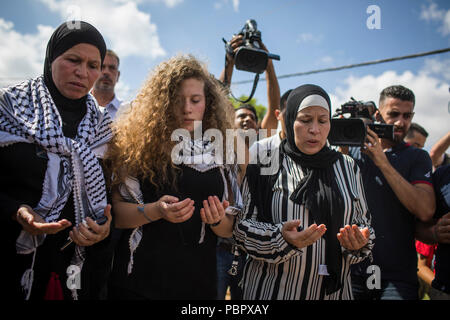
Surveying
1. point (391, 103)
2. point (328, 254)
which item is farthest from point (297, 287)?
point (391, 103)

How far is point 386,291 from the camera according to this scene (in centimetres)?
218

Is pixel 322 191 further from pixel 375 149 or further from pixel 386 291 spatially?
pixel 386 291

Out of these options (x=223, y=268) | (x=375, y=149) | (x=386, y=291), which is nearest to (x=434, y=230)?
(x=386, y=291)

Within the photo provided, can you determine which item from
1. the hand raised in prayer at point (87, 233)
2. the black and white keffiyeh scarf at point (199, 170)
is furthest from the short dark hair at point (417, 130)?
the hand raised in prayer at point (87, 233)

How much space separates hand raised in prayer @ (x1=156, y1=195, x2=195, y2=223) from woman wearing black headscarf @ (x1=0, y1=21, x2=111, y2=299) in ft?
0.93

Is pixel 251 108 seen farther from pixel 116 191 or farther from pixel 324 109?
pixel 116 191

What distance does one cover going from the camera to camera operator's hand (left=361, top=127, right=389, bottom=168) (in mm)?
2230

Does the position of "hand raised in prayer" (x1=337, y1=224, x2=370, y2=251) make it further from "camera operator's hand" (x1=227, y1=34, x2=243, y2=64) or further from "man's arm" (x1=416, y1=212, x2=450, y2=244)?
"camera operator's hand" (x1=227, y1=34, x2=243, y2=64)

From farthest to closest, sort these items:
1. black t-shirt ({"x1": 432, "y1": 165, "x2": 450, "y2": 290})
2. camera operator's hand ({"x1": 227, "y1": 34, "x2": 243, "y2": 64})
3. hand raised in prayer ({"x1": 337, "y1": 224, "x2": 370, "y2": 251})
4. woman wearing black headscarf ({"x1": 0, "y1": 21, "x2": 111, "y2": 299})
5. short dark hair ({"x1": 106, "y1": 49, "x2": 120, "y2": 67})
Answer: short dark hair ({"x1": 106, "y1": 49, "x2": 120, "y2": 67}) → camera operator's hand ({"x1": 227, "y1": 34, "x2": 243, "y2": 64}) → black t-shirt ({"x1": 432, "y1": 165, "x2": 450, "y2": 290}) → hand raised in prayer ({"x1": 337, "y1": 224, "x2": 370, "y2": 251}) → woman wearing black headscarf ({"x1": 0, "y1": 21, "x2": 111, "y2": 299})

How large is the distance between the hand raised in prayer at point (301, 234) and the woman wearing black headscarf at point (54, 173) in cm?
88

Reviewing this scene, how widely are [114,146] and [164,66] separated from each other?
1.97 ft

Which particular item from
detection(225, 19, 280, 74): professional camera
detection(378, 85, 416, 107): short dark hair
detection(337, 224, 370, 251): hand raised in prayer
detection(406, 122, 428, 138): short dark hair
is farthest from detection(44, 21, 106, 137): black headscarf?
detection(406, 122, 428, 138): short dark hair

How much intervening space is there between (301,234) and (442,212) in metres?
1.23

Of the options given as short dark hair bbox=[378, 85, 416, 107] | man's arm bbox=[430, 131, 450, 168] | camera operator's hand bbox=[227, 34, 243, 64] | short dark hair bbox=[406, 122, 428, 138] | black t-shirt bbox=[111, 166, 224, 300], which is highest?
camera operator's hand bbox=[227, 34, 243, 64]
